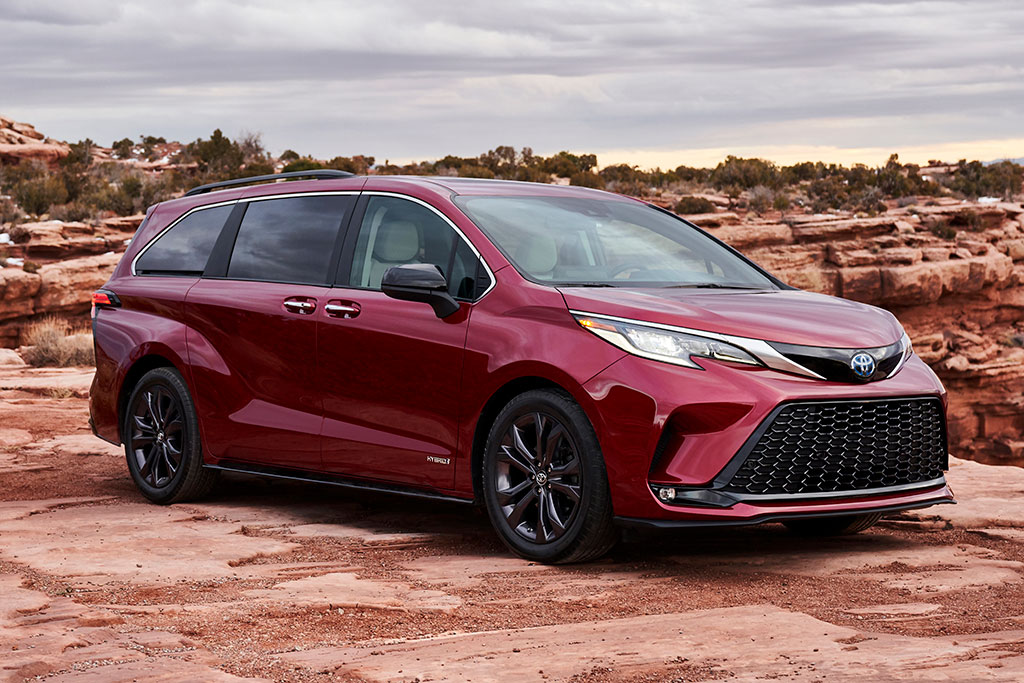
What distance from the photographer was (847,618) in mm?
4844

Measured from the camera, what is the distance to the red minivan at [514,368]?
550 cm

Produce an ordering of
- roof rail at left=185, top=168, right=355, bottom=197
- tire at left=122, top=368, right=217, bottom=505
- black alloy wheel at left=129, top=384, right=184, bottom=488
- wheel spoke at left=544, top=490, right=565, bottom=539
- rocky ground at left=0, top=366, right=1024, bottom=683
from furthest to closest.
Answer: black alloy wheel at left=129, top=384, right=184, bottom=488 → tire at left=122, top=368, right=217, bottom=505 → roof rail at left=185, top=168, right=355, bottom=197 → wheel spoke at left=544, top=490, right=565, bottom=539 → rocky ground at left=0, top=366, right=1024, bottom=683

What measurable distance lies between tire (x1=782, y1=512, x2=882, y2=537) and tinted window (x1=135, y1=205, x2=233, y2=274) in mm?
3896

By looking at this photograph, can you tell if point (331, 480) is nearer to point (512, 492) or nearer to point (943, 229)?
point (512, 492)

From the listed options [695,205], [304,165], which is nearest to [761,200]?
[695,205]

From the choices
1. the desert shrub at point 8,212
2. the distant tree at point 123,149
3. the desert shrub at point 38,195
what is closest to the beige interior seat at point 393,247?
the desert shrub at point 8,212

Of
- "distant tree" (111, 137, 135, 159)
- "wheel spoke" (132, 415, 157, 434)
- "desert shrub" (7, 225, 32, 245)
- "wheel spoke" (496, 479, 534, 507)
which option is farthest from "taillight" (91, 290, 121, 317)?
"distant tree" (111, 137, 135, 159)

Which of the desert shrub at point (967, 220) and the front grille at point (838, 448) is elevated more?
the desert shrub at point (967, 220)

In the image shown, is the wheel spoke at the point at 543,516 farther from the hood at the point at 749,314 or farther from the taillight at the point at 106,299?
the taillight at the point at 106,299

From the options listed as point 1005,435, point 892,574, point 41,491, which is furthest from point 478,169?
point 892,574

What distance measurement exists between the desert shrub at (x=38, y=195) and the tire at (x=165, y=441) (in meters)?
31.6

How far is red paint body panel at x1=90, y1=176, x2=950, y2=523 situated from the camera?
216 inches

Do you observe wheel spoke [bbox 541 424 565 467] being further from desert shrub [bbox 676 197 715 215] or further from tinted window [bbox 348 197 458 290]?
desert shrub [bbox 676 197 715 215]

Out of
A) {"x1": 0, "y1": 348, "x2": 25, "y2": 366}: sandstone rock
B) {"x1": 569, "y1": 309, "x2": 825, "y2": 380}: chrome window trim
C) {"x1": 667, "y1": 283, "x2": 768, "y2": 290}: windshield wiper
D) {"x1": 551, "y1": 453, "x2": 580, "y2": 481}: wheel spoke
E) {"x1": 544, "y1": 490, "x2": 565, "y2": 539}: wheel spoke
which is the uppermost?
{"x1": 667, "y1": 283, "x2": 768, "y2": 290}: windshield wiper
